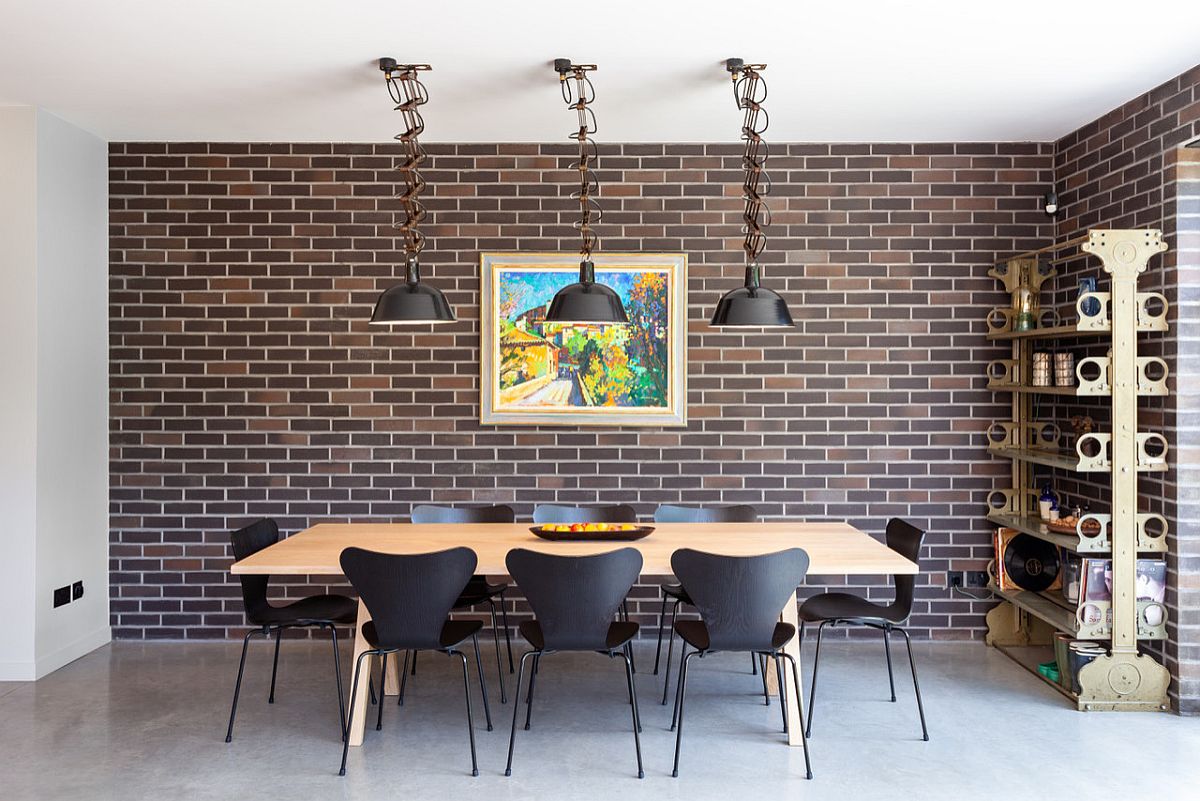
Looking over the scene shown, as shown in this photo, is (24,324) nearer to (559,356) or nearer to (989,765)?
(559,356)

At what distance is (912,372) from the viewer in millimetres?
4953

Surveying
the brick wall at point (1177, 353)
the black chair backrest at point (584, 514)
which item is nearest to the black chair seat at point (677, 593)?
the black chair backrest at point (584, 514)

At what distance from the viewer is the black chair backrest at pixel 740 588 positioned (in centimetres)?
316

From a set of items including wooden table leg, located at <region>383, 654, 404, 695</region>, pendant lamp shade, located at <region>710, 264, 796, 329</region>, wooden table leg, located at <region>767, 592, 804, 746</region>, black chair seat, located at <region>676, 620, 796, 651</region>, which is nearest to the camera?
black chair seat, located at <region>676, 620, 796, 651</region>

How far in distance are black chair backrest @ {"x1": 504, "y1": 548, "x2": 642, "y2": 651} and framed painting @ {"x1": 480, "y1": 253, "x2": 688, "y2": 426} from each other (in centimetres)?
177

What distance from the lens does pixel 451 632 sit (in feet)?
11.1

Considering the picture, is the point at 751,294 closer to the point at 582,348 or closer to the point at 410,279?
the point at 410,279

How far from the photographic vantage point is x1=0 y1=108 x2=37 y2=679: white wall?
4309 millimetres

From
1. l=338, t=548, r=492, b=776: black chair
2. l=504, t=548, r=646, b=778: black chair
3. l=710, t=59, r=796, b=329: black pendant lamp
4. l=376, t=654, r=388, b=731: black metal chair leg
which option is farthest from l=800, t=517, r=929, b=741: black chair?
l=376, t=654, r=388, b=731: black metal chair leg

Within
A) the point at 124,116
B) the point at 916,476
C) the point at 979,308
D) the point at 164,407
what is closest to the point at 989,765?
the point at 916,476

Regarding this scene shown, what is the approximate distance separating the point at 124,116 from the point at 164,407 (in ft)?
4.82

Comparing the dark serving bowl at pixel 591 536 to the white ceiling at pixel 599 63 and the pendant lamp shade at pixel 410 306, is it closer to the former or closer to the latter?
Result: the pendant lamp shade at pixel 410 306

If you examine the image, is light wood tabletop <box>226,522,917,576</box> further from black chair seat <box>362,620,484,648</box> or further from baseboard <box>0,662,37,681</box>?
baseboard <box>0,662,37,681</box>

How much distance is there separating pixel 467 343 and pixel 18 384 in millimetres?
2090
